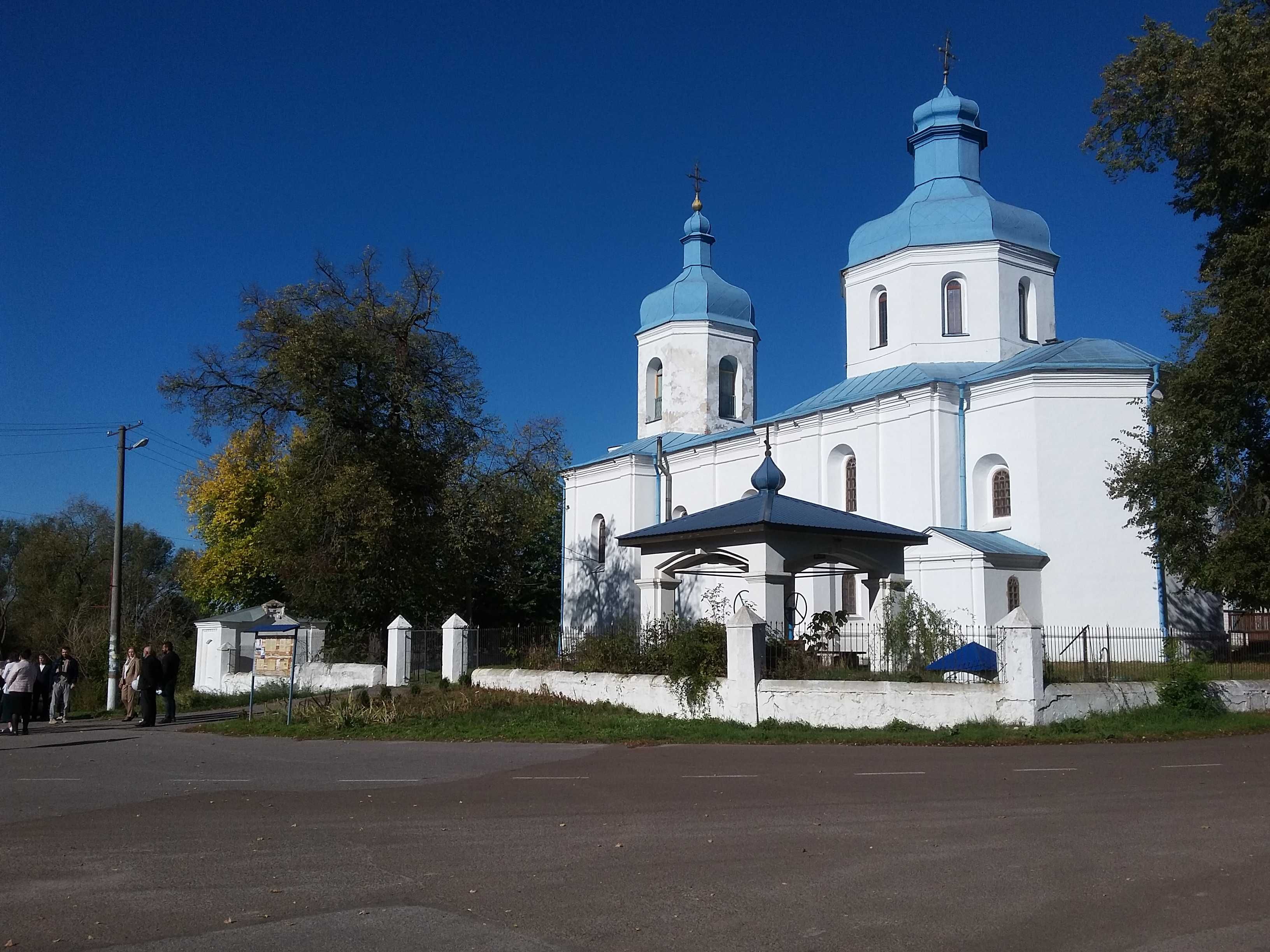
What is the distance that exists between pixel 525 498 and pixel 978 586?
15.1 m

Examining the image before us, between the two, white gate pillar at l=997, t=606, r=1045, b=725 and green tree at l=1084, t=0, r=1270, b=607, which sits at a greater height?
green tree at l=1084, t=0, r=1270, b=607

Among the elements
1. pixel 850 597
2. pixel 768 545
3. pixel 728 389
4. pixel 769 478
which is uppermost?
pixel 728 389

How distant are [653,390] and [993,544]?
18.0 m

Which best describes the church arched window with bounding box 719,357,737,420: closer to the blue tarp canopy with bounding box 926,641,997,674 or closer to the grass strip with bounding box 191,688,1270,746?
the grass strip with bounding box 191,688,1270,746

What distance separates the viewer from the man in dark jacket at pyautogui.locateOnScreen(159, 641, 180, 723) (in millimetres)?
19578

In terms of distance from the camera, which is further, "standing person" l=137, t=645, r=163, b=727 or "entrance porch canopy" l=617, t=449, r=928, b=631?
"standing person" l=137, t=645, r=163, b=727

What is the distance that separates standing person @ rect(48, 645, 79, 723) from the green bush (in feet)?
61.1

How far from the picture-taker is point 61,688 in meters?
20.4

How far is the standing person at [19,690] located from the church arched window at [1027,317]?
84.5 ft

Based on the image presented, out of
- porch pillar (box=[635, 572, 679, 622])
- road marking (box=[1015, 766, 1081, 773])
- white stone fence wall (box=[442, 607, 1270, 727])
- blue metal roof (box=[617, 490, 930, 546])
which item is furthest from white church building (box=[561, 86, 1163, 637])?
road marking (box=[1015, 766, 1081, 773])

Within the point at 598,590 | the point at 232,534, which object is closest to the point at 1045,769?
the point at 598,590

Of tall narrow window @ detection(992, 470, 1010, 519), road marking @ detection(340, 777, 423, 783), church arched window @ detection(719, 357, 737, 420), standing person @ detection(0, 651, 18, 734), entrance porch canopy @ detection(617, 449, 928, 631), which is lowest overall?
road marking @ detection(340, 777, 423, 783)

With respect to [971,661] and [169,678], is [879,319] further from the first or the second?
[169,678]

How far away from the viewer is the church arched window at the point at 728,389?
135 feet
